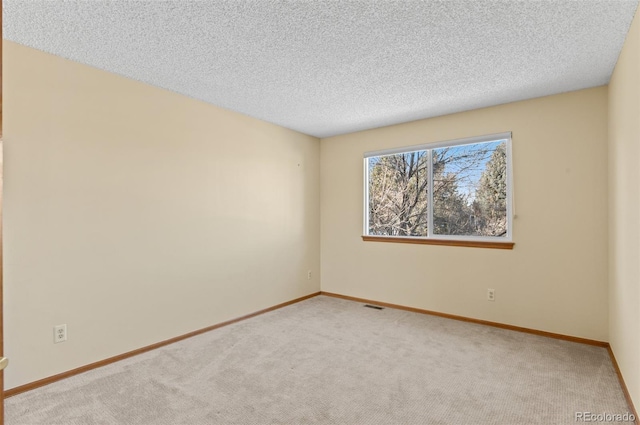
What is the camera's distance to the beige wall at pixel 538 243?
3.09 metres

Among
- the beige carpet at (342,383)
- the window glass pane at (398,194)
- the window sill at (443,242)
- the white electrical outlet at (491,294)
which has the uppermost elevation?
the window glass pane at (398,194)

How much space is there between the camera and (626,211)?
7.53ft

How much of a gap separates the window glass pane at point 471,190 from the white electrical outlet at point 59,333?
3.60m

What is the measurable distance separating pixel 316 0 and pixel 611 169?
2.69 m

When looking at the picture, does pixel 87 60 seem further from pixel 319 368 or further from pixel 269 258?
pixel 319 368

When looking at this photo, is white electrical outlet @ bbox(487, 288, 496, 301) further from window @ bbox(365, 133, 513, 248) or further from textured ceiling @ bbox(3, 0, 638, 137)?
textured ceiling @ bbox(3, 0, 638, 137)

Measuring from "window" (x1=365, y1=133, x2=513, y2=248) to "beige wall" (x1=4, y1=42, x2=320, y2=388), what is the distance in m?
1.48

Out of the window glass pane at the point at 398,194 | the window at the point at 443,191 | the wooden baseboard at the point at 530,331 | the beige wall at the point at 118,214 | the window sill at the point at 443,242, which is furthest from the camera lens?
the window glass pane at the point at 398,194

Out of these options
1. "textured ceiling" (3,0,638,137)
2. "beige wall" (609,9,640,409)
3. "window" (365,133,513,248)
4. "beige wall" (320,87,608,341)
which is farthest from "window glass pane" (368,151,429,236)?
"beige wall" (609,9,640,409)

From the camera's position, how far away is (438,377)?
251 cm

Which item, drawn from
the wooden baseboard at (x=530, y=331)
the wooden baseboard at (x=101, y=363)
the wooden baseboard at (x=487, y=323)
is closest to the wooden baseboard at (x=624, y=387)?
the wooden baseboard at (x=530, y=331)

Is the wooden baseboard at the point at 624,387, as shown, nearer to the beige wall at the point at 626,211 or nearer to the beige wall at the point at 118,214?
the beige wall at the point at 626,211

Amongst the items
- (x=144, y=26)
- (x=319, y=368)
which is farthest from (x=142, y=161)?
(x=319, y=368)

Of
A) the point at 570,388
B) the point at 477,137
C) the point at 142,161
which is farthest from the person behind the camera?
the point at 477,137
